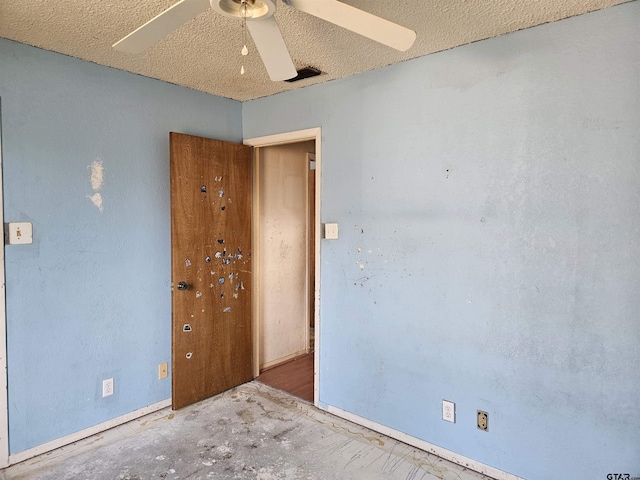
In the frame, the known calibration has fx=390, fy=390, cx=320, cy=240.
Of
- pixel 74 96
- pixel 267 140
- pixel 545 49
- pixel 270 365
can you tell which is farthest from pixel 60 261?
pixel 545 49

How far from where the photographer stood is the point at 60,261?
7.51 ft

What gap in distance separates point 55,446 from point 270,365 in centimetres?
175

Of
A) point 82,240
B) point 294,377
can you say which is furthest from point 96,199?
point 294,377

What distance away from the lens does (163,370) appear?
2807mm

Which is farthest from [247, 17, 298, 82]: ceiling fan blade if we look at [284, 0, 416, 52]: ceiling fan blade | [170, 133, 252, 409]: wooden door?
[170, 133, 252, 409]: wooden door

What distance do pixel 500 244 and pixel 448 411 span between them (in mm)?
999

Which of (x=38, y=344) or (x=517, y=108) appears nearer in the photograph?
(x=517, y=108)

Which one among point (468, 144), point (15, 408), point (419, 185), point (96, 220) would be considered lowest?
point (15, 408)

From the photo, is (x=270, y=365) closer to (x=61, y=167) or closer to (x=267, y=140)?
(x=267, y=140)

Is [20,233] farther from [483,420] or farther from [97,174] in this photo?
[483,420]

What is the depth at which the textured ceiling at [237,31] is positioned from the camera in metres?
1.72

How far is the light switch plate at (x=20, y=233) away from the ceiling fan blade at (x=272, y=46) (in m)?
1.64

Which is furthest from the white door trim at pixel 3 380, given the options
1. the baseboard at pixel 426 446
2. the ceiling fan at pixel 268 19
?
the baseboard at pixel 426 446

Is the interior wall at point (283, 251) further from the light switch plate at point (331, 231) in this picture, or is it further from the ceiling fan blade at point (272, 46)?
the ceiling fan blade at point (272, 46)
